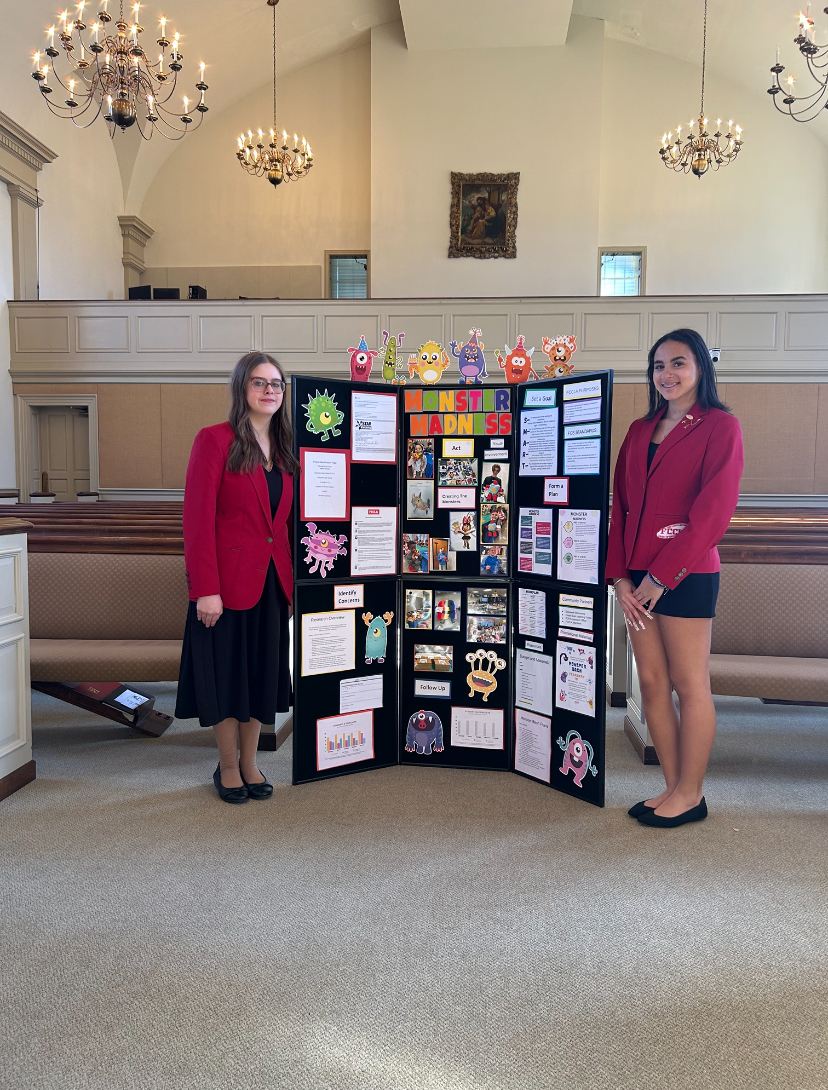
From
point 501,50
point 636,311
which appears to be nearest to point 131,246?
point 501,50

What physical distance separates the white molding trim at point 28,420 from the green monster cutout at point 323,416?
8375 millimetres

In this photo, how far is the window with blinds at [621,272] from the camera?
40.4 ft

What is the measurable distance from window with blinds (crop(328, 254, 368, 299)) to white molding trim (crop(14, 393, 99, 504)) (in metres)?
4.68

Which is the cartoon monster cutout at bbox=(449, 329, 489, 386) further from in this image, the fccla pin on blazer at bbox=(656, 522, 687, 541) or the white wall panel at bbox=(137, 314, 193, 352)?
the white wall panel at bbox=(137, 314, 193, 352)

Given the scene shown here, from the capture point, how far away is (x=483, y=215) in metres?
11.8

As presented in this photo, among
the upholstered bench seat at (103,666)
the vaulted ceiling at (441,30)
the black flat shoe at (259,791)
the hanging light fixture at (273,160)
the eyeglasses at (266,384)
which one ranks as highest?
the vaulted ceiling at (441,30)

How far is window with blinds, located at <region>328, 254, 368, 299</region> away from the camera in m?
12.8

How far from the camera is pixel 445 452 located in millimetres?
3133

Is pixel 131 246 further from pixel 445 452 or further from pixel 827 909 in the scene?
pixel 827 909

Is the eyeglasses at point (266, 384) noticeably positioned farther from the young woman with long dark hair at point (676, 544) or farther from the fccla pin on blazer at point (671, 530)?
the fccla pin on blazer at point (671, 530)

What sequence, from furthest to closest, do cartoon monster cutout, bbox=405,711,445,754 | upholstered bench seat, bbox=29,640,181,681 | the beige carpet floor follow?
upholstered bench seat, bbox=29,640,181,681, cartoon monster cutout, bbox=405,711,445,754, the beige carpet floor

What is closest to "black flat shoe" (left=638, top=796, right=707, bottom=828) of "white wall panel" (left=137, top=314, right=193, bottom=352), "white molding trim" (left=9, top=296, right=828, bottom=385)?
"white molding trim" (left=9, top=296, right=828, bottom=385)

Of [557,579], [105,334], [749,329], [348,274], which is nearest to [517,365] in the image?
[557,579]

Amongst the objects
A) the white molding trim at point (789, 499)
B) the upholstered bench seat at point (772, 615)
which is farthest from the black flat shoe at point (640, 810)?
the white molding trim at point (789, 499)
